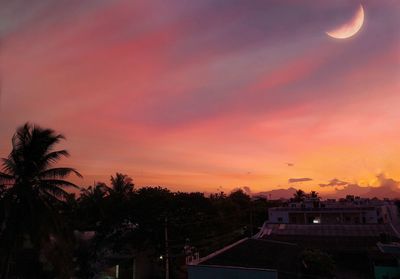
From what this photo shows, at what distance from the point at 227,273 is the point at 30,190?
38.4 ft

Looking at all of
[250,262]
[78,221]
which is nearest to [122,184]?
[78,221]

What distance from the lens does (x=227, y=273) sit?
19.7 metres

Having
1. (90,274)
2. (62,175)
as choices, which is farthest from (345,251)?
(62,175)

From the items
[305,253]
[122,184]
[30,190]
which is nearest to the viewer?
[30,190]

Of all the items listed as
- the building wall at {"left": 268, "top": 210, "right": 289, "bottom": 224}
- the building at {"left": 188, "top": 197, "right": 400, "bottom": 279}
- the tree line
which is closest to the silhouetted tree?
the tree line

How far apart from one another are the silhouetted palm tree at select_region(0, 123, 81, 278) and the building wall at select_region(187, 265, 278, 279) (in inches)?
338

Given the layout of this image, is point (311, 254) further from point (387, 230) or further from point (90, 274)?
point (387, 230)

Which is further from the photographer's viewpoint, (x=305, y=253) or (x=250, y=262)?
(x=305, y=253)

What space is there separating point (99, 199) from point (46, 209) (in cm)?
1804

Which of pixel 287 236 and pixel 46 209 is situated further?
pixel 287 236

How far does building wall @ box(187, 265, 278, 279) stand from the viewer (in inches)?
738

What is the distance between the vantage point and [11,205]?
1702cm

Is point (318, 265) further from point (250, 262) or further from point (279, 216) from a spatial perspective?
point (279, 216)

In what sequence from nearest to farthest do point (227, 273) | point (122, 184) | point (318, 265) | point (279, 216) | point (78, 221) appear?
point (227, 273) < point (318, 265) < point (78, 221) < point (122, 184) < point (279, 216)
